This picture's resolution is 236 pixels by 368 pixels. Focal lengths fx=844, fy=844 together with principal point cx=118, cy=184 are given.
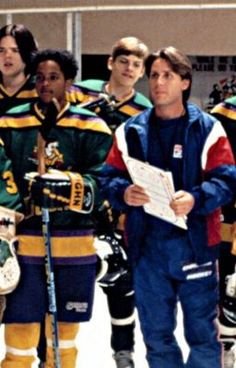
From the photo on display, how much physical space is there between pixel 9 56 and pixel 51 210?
597mm

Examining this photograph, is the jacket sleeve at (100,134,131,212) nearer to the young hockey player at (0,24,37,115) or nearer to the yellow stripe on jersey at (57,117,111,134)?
the yellow stripe on jersey at (57,117,111,134)

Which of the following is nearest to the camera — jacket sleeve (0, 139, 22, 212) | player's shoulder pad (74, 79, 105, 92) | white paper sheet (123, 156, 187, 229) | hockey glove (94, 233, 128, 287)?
white paper sheet (123, 156, 187, 229)

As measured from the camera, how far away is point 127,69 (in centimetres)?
332

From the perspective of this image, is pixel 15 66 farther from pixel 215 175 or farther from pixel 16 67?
pixel 215 175

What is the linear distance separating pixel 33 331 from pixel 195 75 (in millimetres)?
4809

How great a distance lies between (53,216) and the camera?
279 centimetres

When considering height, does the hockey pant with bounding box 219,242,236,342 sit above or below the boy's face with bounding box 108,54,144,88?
below

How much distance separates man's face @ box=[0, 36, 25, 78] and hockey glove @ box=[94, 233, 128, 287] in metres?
0.69

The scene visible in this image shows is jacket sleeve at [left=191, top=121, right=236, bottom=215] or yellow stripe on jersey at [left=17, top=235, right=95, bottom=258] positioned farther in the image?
yellow stripe on jersey at [left=17, top=235, right=95, bottom=258]

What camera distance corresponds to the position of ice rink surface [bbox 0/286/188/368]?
3.46 m

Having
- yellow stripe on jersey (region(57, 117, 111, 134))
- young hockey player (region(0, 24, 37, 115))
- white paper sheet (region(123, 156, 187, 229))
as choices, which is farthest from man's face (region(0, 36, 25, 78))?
white paper sheet (region(123, 156, 187, 229))

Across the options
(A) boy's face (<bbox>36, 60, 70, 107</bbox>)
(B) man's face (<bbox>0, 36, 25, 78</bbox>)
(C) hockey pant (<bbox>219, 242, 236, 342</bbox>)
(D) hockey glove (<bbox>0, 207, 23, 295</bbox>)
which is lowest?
(C) hockey pant (<bbox>219, 242, 236, 342</bbox>)

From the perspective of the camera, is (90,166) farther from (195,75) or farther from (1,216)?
(195,75)

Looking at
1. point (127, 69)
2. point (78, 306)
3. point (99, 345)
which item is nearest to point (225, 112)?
point (127, 69)
